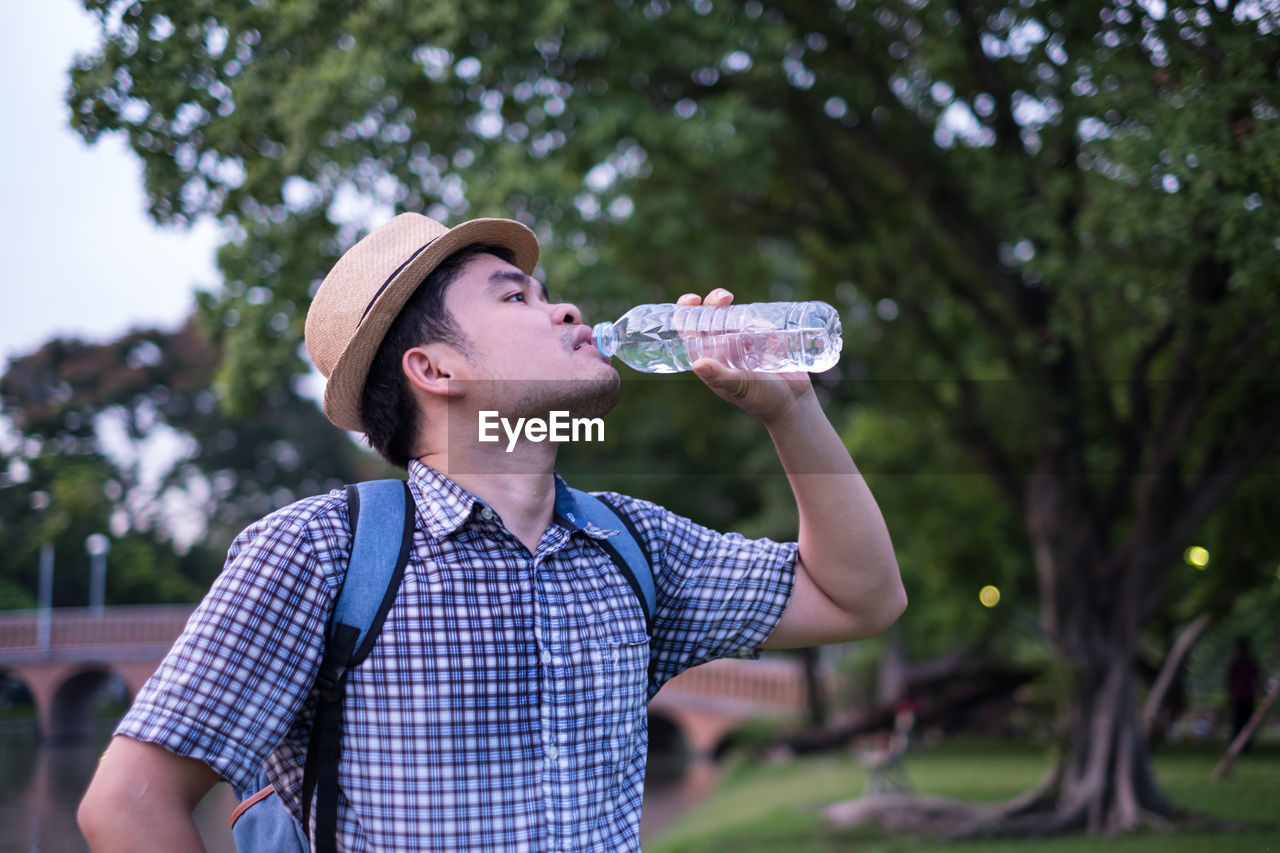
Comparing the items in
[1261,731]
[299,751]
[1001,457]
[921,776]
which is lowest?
[921,776]

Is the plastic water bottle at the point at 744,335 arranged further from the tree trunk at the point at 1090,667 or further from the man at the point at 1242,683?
the man at the point at 1242,683

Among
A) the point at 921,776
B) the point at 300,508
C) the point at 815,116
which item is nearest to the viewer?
the point at 300,508

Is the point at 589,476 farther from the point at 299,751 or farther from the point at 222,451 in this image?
the point at 299,751

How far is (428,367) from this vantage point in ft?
8.11

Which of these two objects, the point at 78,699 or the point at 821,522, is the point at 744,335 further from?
the point at 78,699

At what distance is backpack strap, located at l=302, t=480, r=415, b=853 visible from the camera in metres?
2.04

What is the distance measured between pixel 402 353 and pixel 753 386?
807 mm

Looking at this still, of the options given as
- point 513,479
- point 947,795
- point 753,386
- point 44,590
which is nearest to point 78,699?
point 44,590

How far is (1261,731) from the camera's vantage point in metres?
9.69

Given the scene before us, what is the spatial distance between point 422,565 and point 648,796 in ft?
76.0

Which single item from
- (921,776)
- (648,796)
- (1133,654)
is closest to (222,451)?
(1133,654)

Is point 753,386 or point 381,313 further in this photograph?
point 381,313

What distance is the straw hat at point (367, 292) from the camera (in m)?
2.46

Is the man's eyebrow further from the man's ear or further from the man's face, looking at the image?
the man's ear
